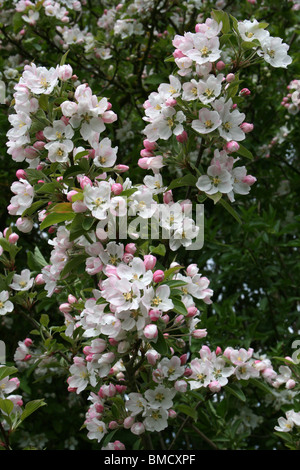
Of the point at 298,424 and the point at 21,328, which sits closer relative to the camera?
the point at 298,424

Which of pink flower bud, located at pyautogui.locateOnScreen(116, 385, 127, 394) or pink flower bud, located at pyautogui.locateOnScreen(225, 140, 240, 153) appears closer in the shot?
pink flower bud, located at pyautogui.locateOnScreen(225, 140, 240, 153)

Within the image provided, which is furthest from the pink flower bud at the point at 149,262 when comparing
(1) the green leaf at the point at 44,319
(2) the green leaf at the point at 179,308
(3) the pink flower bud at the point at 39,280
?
(1) the green leaf at the point at 44,319

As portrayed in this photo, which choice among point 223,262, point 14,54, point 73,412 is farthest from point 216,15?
point 73,412

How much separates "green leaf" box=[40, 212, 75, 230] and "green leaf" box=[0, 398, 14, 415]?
69 cm

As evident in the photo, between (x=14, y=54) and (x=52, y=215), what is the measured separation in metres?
2.78

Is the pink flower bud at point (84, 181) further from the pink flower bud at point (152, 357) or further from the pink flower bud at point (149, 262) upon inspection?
the pink flower bud at point (152, 357)

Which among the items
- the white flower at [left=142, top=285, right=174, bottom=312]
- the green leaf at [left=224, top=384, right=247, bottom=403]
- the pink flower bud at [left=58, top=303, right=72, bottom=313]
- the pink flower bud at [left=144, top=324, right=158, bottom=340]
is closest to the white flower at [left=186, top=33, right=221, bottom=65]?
the white flower at [left=142, top=285, right=174, bottom=312]

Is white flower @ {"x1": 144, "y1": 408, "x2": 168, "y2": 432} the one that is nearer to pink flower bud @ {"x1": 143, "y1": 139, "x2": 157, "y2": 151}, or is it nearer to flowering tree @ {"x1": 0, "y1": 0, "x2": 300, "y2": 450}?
flowering tree @ {"x1": 0, "y1": 0, "x2": 300, "y2": 450}

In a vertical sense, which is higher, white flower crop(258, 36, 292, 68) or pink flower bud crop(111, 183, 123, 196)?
white flower crop(258, 36, 292, 68)

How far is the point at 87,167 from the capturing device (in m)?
2.08

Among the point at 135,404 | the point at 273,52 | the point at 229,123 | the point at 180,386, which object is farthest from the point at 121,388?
the point at 273,52

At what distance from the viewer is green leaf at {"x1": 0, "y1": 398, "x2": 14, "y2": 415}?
2170 millimetres

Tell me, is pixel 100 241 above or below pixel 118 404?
above

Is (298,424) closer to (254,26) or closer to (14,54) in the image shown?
(254,26)
